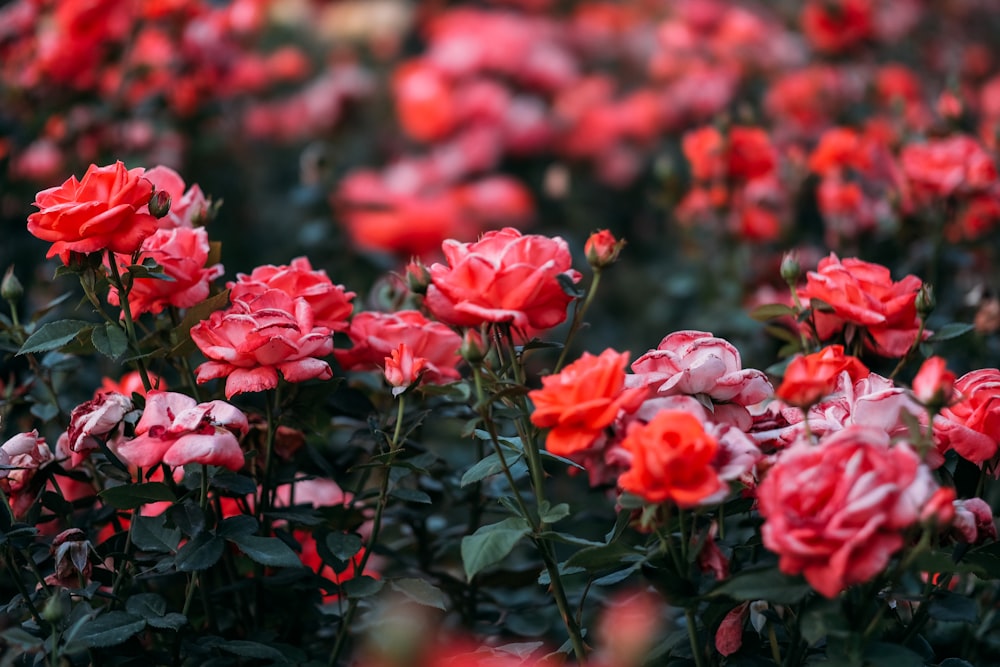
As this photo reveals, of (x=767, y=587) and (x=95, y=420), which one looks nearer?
(x=767, y=587)

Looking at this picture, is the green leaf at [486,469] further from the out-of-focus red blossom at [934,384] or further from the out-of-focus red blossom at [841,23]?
the out-of-focus red blossom at [841,23]

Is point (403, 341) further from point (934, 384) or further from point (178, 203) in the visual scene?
point (934, 384)

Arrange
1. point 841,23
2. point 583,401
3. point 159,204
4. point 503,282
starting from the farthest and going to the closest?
point 841,23
point 159,204
point 503,282
point 583,401

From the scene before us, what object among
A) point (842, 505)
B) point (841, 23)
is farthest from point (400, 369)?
point (841, 23)

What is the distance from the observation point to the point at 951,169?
1830mm

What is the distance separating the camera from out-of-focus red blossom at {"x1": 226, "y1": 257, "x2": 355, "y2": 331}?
121cm

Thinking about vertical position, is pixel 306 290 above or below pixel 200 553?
above

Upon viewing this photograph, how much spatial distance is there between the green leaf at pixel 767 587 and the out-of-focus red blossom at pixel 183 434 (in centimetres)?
51

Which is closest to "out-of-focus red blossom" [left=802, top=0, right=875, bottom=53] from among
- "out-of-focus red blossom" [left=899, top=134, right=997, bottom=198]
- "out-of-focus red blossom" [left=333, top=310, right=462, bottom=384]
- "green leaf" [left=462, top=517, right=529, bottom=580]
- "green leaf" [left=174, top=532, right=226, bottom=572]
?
"out-of-focus red blossom" [left=899, top=134, right=997, bottom=198]

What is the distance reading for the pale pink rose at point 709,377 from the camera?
103 centimetres

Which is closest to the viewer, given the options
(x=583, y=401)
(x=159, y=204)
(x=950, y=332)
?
(x=583, y=401)

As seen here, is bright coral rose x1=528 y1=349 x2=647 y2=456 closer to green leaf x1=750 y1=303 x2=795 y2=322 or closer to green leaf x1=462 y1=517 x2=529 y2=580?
green leaf x1=462 y1=517 x2=529 y2=580

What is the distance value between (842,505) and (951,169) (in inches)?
47.3

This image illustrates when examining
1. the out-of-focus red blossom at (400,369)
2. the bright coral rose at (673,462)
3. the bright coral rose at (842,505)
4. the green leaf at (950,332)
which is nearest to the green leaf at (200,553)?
the out-of-focus red blossom at (400,369)
